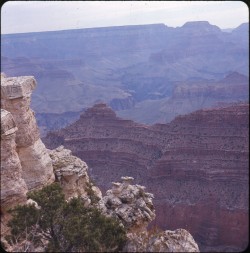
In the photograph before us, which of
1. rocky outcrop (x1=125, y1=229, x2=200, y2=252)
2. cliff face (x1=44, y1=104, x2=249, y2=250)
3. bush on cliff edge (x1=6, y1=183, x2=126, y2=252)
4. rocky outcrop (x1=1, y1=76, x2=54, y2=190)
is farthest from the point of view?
cliff face (x1=44, y1=104, x2=249, y2=250)

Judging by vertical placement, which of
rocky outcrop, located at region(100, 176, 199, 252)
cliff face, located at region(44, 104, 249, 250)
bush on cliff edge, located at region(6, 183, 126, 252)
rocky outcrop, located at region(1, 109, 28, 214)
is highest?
rocky outcrop, located at region(1, 109, 28, 214)

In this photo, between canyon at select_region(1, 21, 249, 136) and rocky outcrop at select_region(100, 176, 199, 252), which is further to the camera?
canyon at select_region(1, 21, 249, 136)

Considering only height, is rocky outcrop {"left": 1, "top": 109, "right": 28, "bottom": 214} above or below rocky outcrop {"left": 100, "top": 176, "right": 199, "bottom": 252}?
above

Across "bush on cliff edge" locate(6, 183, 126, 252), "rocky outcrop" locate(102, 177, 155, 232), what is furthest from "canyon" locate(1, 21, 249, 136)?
"bush on cliff edge" locate(6, 183, 126, 252)

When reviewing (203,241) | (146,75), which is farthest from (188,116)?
(146,75)

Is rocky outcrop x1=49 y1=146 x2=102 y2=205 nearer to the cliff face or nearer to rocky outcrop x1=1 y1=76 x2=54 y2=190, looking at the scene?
rocky outcrop x1=1 y1=76 x2=54 y2=190

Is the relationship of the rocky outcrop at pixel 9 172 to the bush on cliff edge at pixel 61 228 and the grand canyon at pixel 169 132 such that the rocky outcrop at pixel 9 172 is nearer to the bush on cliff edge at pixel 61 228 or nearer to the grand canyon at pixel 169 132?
the grand canyon at pixel 169 132

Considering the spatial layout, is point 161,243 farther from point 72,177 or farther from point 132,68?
point 132,68
